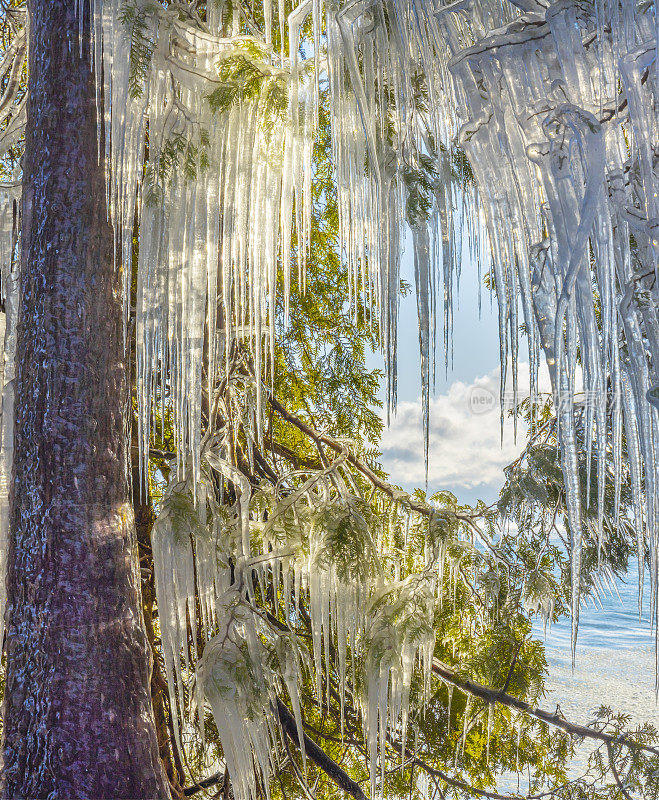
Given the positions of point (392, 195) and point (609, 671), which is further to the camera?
point (609, 671)

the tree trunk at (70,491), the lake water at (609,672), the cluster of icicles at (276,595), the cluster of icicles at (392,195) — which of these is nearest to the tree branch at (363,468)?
the cluster of icicles at (276,595)

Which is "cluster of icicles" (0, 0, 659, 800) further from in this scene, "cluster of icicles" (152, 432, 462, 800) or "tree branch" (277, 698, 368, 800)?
"tree branch" (277, 698, 368, 800)

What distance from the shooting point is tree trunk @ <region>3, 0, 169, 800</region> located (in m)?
1.33

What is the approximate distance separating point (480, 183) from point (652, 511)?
49 cm

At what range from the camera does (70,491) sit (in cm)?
145

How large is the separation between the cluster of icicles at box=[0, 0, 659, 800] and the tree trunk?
117 millimetres

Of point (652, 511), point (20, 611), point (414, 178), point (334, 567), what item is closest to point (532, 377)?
point (652, 511)

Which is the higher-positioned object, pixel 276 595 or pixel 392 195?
pixel 392 195

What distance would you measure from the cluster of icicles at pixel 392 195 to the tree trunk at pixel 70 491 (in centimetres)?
12

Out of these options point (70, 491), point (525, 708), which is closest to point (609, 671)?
point (525, 708)

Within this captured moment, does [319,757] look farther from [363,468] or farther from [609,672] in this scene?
[609,672]

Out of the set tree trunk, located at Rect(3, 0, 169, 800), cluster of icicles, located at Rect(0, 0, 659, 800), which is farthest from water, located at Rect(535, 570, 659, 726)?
tree trunk, located at Rect(3, 0, 169, 800)

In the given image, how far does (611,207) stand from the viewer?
2.49 ft

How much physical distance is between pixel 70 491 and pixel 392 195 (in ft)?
3.29
